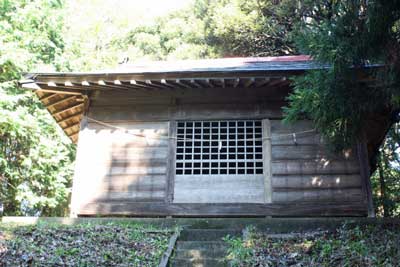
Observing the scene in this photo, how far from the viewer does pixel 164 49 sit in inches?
962

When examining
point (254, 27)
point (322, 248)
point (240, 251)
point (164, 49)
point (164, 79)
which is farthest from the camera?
point (164, 49)

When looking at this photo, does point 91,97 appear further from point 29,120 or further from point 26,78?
point 29,120

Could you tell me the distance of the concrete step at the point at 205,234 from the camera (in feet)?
22.0

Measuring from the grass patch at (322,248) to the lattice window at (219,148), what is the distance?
80.6 inches

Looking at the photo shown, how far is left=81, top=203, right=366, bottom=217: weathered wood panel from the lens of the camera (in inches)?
308

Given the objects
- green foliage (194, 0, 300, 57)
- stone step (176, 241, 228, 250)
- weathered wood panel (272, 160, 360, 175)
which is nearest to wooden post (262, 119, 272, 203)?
weathered wood panel (272, 160, 360, 175)

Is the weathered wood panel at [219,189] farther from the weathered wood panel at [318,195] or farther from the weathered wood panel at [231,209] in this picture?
the weathered wood panel at [318,195]

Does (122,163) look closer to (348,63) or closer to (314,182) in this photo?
(314,182)

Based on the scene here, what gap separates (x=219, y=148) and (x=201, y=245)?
2.73 meters

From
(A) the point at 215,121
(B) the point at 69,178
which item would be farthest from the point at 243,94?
(B) the point at 69,178

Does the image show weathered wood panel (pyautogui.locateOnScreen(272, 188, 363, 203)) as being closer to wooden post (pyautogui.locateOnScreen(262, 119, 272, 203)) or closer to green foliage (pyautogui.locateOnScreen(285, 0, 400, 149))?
wooden post (pyautogui.locateOnScreen(262, 119, 272, 203))

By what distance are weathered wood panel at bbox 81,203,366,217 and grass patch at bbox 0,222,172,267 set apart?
0.79 metres

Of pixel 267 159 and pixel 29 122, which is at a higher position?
pixel 29 122

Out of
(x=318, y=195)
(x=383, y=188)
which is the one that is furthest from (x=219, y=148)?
(x=383, y=188)
